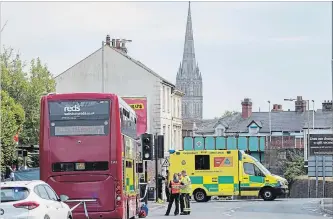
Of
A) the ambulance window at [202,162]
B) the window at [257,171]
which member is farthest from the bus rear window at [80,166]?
the window at [257,171]

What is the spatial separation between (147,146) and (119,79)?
36.4 meters

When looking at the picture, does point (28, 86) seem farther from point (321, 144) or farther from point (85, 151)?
point (85, 151)

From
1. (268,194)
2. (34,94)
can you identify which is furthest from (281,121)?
(268,194)

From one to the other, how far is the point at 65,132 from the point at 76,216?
2353mm

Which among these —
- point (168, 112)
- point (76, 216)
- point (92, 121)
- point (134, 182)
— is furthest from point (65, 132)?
point (168, 112)

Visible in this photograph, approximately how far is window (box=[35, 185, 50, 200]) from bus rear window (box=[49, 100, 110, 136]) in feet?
16.1

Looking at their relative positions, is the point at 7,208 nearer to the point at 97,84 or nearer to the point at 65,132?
the point at 65,132

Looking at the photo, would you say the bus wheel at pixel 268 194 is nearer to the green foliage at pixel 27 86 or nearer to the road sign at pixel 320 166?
the road sign at pixel 320 166

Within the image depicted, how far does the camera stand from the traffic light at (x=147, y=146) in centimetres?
3450

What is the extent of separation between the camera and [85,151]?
2509 centimetres

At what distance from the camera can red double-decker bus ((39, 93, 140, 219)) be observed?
A: 82.1ft

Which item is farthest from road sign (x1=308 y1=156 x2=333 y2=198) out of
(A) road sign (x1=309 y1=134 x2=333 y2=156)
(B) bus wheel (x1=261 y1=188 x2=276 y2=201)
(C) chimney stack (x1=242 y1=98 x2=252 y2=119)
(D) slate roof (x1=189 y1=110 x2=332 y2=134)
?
(C) chimney stack (x1=242 y1=98 x2=252 y2=119)

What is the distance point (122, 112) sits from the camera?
2606cm

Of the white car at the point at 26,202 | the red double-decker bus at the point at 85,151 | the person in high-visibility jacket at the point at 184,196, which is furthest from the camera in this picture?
the person in high-visibility jacket at the point at 184,196
